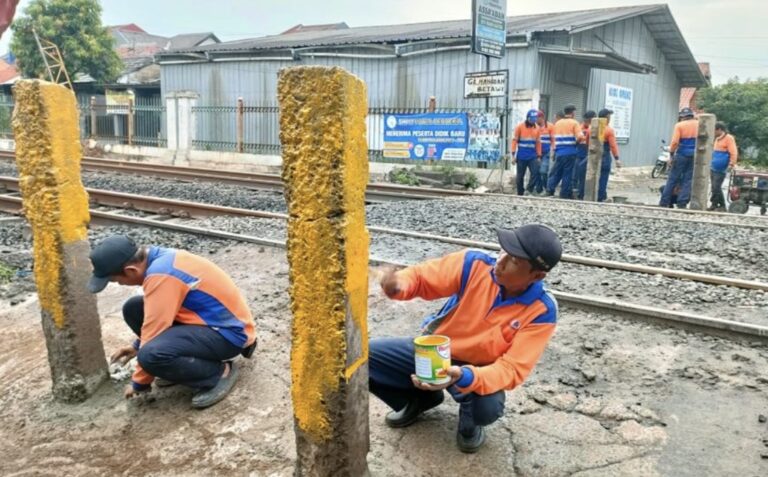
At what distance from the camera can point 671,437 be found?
10.5 feet

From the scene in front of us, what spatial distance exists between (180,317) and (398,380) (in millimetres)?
1399

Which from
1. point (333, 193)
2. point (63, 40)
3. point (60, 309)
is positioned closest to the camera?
point (333, 193)

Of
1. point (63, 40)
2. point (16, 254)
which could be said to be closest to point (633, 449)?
point (16, 254)

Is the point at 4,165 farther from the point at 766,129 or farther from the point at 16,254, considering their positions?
the point at 766,129

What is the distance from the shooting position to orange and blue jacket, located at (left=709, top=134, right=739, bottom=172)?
11602 millimetres

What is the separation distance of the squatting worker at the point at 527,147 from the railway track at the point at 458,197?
1.57m

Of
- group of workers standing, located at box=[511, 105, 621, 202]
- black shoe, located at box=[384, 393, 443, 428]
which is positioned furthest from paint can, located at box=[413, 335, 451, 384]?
group of workers standing, located at box=[511, 105, 621, 202]

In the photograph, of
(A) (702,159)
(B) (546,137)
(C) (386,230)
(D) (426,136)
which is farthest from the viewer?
(D) (426,136)

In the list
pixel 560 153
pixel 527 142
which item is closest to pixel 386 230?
pixel 560 153

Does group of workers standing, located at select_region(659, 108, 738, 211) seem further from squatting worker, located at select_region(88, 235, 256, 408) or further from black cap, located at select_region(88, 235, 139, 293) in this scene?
black cap, located at select_region(88, 235, 139, 293)

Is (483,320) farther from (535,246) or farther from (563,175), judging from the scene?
(563,175)

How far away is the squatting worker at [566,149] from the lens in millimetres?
12680

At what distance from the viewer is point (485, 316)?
304 cm

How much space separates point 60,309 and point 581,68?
61.3ft
